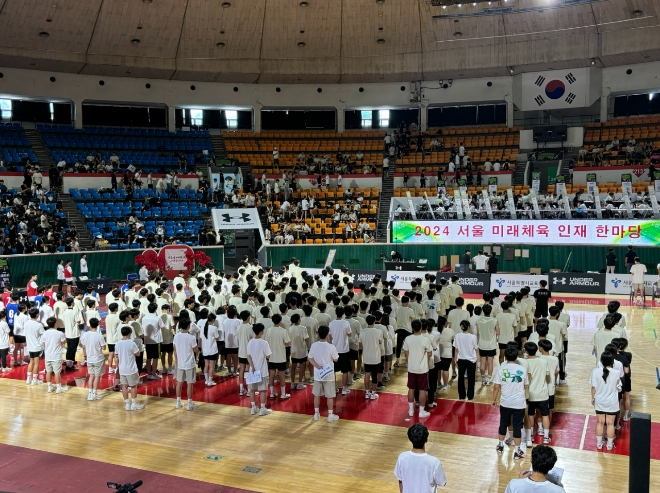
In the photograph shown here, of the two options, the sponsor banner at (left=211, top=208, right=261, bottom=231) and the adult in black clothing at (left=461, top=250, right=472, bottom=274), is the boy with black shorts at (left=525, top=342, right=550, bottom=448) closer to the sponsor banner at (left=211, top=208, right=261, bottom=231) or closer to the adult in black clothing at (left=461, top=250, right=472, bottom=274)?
the adult in black clothing at (left=461, top=250, right=472, bottom=274)

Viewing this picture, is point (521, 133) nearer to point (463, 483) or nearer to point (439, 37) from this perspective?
point (439, 37)

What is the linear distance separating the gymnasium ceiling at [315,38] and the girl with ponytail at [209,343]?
84.1 feet

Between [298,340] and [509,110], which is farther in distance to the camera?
[509,110]

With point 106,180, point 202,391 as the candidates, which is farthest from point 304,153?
point 202,391

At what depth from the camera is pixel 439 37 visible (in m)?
37.5

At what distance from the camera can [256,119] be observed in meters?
42.8

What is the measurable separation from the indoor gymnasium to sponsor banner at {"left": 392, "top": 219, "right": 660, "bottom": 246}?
109 millimetres

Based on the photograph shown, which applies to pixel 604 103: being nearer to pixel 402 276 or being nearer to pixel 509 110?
pixel 509 110

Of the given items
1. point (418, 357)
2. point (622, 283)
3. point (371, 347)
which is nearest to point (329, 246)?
point (622, 283)

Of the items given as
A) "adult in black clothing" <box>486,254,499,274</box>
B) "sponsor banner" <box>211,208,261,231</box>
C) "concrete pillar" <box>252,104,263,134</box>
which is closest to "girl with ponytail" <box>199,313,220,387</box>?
"adult in black clothing" <box>486,254,499,274</box>

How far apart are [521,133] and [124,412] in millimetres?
34011

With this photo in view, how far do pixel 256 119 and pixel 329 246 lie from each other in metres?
14.9

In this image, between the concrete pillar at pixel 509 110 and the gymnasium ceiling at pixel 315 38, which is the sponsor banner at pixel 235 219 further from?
the concrete pillar at pixel 509 110

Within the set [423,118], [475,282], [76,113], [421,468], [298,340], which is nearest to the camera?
[421,468]
